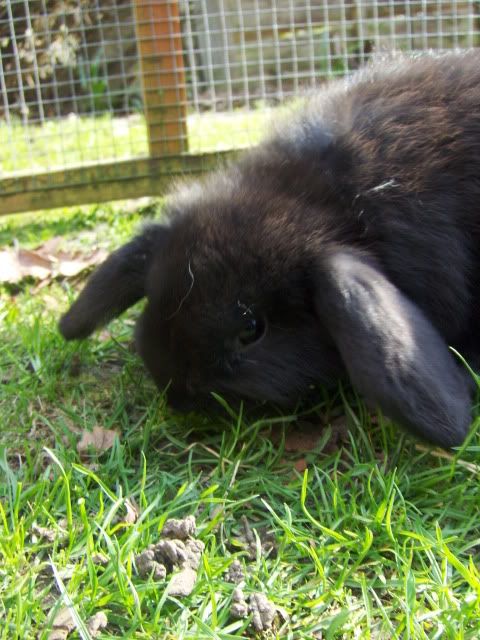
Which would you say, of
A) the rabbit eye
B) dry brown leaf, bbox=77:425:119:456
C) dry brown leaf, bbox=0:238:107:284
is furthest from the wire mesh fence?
dry brown leaf, bbox=77:425:119:456

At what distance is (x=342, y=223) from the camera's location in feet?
7.14

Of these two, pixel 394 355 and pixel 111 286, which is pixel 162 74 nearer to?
pixel 111 286

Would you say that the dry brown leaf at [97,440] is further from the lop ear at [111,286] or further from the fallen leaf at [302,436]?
the fallen leaf at [302,436]

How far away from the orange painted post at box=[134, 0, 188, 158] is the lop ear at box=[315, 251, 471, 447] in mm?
2360

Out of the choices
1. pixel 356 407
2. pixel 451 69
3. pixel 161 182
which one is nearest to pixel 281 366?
pixel 356 407

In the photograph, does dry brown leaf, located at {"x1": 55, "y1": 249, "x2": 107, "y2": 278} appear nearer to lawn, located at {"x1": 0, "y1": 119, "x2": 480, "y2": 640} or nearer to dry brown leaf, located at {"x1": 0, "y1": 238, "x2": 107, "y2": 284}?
dry brown leaf, located at {"x1": 0, "y1": 238, "x2": 107, "y2": 284}

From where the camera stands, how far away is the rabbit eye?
6.83 feet

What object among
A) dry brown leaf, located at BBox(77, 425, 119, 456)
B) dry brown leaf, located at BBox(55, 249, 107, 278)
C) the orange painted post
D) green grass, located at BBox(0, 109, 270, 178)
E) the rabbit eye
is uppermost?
the orange painted post

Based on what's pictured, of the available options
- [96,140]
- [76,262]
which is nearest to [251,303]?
[76,262]

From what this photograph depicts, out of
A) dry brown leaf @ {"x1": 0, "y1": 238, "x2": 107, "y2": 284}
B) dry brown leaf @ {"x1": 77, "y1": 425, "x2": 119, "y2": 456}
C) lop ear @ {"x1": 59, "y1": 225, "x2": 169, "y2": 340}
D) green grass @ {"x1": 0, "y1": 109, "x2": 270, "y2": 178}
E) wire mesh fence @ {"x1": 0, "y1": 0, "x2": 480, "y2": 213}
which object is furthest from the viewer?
green grass @ {"x1": 0, "y1": 109, "x2": 270, "y2": 178}

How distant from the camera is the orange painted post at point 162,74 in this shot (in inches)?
152

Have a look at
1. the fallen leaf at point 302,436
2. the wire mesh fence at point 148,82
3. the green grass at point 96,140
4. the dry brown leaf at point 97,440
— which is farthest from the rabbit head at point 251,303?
the green grass at point 96,140

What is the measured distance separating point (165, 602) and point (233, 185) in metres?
1.21

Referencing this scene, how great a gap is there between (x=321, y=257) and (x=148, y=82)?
2314 mm
